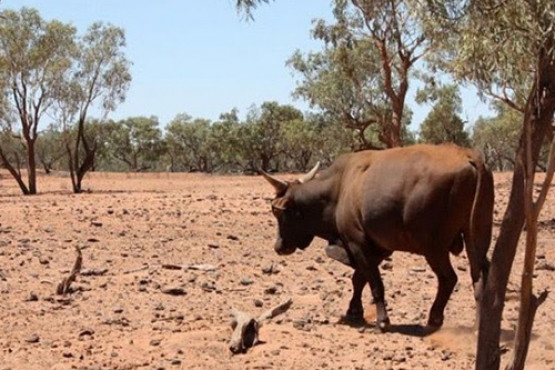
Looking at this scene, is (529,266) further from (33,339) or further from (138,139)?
(138,139)

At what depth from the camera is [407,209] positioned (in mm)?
9289

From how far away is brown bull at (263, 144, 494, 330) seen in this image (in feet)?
29.3

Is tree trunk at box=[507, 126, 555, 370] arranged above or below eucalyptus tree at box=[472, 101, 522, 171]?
below

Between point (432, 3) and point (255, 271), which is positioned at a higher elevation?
point (432, 3)

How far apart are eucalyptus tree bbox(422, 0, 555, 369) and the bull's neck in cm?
427

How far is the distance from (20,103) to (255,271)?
88.7 ft

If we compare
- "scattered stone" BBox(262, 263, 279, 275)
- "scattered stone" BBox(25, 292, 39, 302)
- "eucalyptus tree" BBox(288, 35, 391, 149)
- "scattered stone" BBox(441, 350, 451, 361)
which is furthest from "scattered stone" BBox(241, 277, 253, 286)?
"eucalyptus tree" BBox(288, 35, 391, 149)

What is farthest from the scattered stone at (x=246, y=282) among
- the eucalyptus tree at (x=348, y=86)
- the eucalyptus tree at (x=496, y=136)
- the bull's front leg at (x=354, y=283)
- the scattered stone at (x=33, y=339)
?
the eucalyptus tree at (x=496, y=136)

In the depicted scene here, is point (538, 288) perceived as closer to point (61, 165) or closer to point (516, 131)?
point (516, 131)

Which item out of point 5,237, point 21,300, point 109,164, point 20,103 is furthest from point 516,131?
point 109,164

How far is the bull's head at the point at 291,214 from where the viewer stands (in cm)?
1112

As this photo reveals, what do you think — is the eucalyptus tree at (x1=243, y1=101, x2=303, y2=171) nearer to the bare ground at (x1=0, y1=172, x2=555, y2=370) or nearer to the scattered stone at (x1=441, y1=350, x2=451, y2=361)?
the bare ground at (x1=0, y1=172, x2=555, y2=370)

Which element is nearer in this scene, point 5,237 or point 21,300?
point 21,300

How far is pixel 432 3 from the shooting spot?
647 cm
